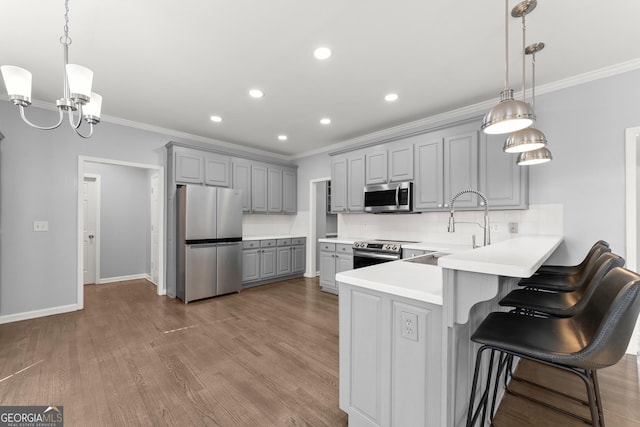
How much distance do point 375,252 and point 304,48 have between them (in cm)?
270

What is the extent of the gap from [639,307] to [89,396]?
10.1ft

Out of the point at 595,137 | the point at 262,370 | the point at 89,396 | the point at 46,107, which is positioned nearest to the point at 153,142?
the point at 46,107

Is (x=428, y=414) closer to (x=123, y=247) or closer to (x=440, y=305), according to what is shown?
(x=440, y=305)

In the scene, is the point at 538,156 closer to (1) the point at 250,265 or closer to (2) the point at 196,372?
(2) the point at 196,372

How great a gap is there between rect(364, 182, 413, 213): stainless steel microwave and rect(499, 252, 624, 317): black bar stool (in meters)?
2.13

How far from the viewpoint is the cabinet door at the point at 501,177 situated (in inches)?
120

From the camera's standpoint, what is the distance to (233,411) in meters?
1.80

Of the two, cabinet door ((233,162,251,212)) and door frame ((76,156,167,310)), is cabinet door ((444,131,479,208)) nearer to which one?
cabinet door ((233,162,251,212))

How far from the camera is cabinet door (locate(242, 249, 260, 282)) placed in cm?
491

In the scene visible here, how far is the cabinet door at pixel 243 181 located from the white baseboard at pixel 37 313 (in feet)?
9.10

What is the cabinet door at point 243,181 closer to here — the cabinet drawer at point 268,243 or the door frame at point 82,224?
the cabinet drawer at point 268,243

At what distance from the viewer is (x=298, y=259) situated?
5.75 meters

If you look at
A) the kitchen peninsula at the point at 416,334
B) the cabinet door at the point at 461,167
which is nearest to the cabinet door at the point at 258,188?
the cabinet door at the point at 461,167

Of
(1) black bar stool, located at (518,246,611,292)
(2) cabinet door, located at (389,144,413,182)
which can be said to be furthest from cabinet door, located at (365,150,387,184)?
(1) black bar stool, located at (518,246,611,292)
